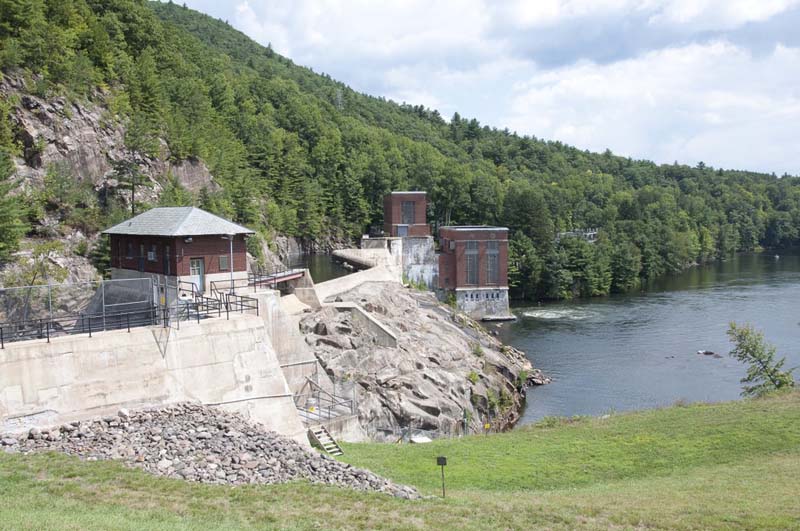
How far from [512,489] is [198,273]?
53.3ft

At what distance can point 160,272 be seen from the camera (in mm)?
29766

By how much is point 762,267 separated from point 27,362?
393 feet

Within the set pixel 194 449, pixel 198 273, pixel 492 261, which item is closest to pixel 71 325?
pixel 194 449

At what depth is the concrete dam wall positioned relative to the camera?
1948cm

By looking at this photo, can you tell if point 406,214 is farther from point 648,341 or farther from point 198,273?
point 198,273

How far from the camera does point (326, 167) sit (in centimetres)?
11812

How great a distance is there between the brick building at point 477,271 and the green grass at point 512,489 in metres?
51.4

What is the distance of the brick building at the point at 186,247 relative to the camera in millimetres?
28906

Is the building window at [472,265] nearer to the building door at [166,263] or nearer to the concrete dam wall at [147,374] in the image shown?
the building door at [166,263]

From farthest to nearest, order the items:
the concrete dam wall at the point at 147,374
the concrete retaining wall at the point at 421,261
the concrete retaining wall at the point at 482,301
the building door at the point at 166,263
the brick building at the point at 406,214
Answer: the brick building at the point at 406,214 < the concrete retaining wall at the point at 421,261 < the concrete retaining wall at the point at 482,301 < the building door at the point at 166,263 < the concrete dam wall at the point at 147,374

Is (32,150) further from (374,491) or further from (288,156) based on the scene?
(288,156)

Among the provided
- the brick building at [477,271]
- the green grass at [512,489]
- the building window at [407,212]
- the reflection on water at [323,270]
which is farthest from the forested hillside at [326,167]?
the green grass at [512,489]

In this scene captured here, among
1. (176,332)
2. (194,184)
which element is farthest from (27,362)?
(194,184)

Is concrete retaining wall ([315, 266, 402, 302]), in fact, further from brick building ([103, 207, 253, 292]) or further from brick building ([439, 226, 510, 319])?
brick building ([439, 226, 510, 319])
